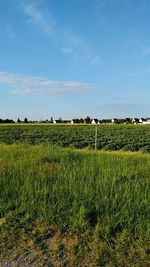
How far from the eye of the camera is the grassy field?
414 cm

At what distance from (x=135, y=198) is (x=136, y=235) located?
104 cm

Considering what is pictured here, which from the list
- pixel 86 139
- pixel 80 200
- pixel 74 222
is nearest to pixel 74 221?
pixel 74 222

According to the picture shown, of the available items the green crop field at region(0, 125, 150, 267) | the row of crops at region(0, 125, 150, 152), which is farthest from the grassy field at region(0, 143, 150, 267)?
the row of crops at region(0, 125, 150, 152)

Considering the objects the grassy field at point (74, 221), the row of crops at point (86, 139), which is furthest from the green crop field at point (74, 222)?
the row of crops at point (86, 139)

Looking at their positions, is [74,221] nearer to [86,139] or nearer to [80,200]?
[80,200]

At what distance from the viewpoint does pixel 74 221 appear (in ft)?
15.9

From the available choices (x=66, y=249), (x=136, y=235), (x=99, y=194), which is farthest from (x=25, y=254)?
(x=99, y=194)

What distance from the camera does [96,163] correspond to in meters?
9.27

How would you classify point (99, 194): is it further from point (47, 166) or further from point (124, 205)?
point (47, 166)

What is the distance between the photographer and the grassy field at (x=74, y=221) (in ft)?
13.6

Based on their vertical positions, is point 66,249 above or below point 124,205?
below

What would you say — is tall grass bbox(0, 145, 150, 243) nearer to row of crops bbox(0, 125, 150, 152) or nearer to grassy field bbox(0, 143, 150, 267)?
grassy field bbox(0, 143, 150, 267)

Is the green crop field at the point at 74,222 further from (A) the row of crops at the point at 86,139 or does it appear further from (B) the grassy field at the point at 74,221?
(A) the row of crops at the point at 86,139

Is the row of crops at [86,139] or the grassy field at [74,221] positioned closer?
the grassy field at [74,221]
